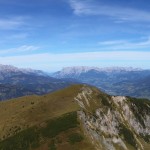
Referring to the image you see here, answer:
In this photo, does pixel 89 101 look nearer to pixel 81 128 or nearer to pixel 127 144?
pixel 127 144

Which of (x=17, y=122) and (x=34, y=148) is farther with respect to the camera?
(x=17, y=122)

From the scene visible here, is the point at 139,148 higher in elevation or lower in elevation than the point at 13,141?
lower

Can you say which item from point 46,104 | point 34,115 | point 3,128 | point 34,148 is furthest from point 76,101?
point 34,148

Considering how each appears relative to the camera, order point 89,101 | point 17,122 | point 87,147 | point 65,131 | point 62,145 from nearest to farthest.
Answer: point 87,147, point 62,145, point 65,131, point 17,122, point 89,101

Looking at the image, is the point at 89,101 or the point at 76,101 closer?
the point at 76,101

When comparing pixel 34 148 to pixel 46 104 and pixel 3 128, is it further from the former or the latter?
pixel 46 104

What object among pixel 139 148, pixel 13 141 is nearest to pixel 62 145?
pixel 13 141

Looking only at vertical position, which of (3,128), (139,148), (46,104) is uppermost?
(46,104)

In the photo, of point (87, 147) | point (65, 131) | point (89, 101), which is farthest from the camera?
point (89, 101)

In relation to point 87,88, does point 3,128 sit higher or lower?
lower

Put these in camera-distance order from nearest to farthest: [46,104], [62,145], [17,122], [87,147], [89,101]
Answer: [87,147], [62,145], [17,122], [46,104], [89,101]
